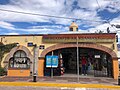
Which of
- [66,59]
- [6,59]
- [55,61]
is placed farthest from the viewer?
[66,59]

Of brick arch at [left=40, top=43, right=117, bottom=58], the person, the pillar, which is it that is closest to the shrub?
brick arch at [left=40, top=43, right=117, bottom=58]

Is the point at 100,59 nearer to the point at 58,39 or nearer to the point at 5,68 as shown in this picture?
the point at 58,39

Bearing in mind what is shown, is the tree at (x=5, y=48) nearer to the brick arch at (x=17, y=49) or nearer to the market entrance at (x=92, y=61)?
the brick arch at (x=17, y=49)

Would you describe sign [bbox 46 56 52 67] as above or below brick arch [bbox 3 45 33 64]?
below

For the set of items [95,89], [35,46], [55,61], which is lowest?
[95,89]

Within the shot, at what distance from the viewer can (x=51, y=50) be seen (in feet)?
65.0

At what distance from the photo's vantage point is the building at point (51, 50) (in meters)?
19.1

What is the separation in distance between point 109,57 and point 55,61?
552 centimetres

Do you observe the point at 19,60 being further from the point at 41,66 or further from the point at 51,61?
the point at 51,61

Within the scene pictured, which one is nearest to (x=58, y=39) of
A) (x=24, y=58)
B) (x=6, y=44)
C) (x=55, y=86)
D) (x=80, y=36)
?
(x=80, y=36)

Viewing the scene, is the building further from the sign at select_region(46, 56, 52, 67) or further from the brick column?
the sign at select_region(46, 56, 52, 67)

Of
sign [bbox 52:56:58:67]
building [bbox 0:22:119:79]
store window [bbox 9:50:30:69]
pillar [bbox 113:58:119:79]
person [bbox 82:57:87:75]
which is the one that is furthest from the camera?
store window [bbox 9:50:30:69]

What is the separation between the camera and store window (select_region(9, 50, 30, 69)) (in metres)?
20.3

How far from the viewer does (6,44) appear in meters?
20.4
